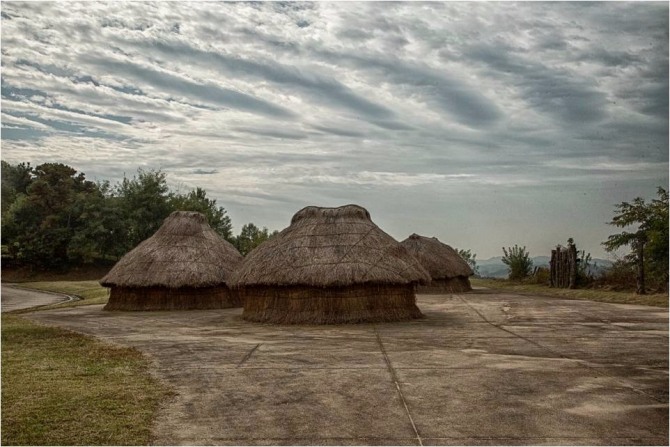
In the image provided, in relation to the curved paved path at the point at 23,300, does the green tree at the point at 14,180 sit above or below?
above

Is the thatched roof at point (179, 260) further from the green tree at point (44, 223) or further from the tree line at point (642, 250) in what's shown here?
the green tree at point (44, 223)

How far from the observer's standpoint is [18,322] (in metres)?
17.1

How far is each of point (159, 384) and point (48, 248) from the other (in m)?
47.2

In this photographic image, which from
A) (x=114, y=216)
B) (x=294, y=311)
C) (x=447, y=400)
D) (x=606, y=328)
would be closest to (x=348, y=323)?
(x=294, y=311)

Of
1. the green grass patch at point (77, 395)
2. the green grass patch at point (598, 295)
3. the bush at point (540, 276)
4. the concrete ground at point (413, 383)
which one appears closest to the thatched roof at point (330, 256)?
the concrete ground at point (413, 383)

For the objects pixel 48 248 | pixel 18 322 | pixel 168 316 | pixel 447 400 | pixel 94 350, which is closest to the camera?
pixel 447 400

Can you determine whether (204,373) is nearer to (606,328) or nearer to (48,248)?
(606,328)

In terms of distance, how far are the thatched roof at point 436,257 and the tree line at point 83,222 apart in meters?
19.9

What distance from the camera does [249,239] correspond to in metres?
54.9

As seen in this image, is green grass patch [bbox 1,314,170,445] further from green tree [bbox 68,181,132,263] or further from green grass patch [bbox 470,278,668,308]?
green tree [bbox 68,181,132,263]

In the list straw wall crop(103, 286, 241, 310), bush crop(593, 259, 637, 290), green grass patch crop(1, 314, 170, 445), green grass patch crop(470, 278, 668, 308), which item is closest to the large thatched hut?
straw wall crop(103, 286, 241, 310)

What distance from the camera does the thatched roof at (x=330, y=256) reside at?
52.4 ft

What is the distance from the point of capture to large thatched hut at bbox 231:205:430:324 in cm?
1598

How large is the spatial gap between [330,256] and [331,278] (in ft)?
3.23
